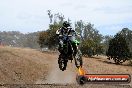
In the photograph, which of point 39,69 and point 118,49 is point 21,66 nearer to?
point 39,69

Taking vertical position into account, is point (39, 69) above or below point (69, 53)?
below

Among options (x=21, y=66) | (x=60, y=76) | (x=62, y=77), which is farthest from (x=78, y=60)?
(x=60, y=76)

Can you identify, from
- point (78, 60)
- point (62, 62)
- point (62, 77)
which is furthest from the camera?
point (62, 77)

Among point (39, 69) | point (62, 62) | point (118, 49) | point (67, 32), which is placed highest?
point (67, 32)

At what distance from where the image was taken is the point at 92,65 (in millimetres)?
112875

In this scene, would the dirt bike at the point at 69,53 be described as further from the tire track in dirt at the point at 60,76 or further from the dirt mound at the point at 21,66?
the tire track in dirt at the point at 60,76

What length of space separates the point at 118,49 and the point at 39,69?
1955 centimetres

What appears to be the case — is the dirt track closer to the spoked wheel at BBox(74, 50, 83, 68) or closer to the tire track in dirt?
the tire track in dirt

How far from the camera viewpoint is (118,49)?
10531 centimetres

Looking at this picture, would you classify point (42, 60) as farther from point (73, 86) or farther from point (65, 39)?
point (65, 39)

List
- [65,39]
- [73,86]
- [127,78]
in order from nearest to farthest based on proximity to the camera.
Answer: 1. [65,39]
2. [127,78]
3. [73,86]

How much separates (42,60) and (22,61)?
6789 millimetres

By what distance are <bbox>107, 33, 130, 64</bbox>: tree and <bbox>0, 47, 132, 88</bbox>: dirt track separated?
276 cm

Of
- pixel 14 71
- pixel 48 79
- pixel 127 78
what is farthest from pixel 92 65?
pixel 127 78
